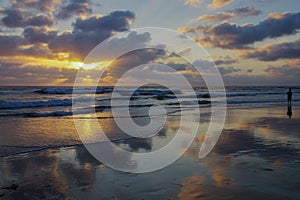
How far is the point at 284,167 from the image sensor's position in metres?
6.57

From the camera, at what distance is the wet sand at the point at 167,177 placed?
5.06 meters

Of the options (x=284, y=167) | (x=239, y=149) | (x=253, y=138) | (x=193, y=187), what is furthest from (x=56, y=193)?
(x=253, y=138)

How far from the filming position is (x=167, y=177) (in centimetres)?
595

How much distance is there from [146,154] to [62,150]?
2.63 m

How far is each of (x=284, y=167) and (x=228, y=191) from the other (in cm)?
224

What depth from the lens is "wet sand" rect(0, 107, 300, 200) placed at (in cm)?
506

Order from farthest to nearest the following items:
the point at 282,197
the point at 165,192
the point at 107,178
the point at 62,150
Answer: the point at 62,150
the point at 107,178
the point at 165,192
the point at 282,197

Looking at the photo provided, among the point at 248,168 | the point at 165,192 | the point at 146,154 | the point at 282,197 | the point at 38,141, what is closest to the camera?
the point at 282,197

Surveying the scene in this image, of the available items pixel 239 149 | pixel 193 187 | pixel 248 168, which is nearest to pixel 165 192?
pixel 193 187

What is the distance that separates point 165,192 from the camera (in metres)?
5.11

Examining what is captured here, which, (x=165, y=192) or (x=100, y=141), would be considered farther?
A: (x=100, y=141)

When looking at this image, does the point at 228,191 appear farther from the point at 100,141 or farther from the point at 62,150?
the point at 100,141

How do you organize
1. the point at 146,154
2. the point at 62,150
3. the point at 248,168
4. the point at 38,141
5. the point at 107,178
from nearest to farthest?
the point at 107,178 → the point at 248,168 → the point at 146,154 → the point at 62,150 → the point at 38,141

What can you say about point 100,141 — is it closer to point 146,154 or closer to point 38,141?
point 38,141
